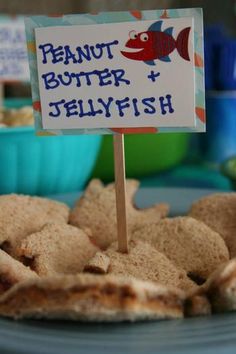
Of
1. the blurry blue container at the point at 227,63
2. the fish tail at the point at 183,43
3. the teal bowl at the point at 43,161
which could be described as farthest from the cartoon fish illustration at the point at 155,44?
the blurry blue container at the point at 227,63

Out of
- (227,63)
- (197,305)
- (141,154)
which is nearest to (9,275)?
(197,305)

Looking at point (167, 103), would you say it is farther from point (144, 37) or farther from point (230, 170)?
point (230, 170)

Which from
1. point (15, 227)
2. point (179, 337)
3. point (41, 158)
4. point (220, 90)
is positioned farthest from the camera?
point (220, 90)

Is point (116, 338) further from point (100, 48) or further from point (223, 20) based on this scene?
point (223, 20)

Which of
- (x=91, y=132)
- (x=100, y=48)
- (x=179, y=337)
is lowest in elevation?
(x=179, y=337)

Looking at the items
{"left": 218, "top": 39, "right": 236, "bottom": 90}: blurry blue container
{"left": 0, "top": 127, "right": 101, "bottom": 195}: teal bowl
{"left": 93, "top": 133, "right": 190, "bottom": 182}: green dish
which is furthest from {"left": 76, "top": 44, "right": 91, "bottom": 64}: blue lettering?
{"left": 218, "top": 39, "right": 236, "bottom": 90}: blurry blue container

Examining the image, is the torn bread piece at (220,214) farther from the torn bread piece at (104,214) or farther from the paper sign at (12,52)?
the paper sign at (12,52)

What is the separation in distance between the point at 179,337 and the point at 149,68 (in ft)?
1.10

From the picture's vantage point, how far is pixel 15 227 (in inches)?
33.7

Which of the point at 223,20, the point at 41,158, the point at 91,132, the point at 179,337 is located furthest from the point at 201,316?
the point at 223,20

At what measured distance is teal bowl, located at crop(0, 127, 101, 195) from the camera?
1089mm

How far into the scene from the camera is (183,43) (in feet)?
2.36

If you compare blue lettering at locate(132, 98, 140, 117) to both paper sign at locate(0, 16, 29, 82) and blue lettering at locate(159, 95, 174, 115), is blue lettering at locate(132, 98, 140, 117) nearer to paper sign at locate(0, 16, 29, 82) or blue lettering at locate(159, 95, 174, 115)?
blue lettering at locate(159, 95, 174, 115)

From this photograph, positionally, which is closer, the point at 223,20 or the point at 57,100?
the point at 57,100
